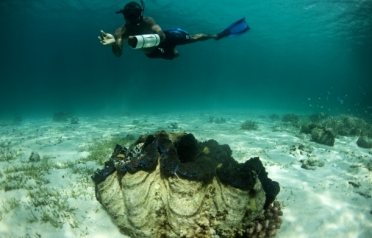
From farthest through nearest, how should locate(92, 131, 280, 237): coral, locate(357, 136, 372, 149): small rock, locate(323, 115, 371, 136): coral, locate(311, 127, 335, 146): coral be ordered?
locate(323, 115, 371, 136): coral → locate(311, 127, 335, 146): coral → locate(357, 136, 372, 149): small rock → locate(92, 131, 280, 237): coral

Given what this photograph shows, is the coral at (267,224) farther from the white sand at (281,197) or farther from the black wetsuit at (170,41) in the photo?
the black wetsuit at (170,41)

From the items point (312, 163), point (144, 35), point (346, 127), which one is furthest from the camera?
point (346, 127)

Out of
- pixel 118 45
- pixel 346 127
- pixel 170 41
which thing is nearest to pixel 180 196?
pixel 118 45

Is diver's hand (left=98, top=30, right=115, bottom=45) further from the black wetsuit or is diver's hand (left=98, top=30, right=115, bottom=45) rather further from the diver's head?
the black wetsuit

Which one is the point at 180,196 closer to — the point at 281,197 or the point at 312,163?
the point at 281,197

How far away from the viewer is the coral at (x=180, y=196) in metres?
3.66

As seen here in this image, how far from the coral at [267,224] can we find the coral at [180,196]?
0.35 feet

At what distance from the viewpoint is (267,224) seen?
166 inches

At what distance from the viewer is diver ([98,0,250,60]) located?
206 inches

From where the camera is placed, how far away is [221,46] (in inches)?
2470

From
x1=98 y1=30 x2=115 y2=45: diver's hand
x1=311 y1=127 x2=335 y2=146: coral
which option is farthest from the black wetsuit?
x1=311 y1=127 x2=335 y2=146: coral

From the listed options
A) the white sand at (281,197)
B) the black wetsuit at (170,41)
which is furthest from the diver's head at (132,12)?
the white sand at (281,197)

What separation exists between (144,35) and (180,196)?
3.65m

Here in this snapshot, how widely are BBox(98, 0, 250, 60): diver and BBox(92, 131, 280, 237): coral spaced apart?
2.50m
